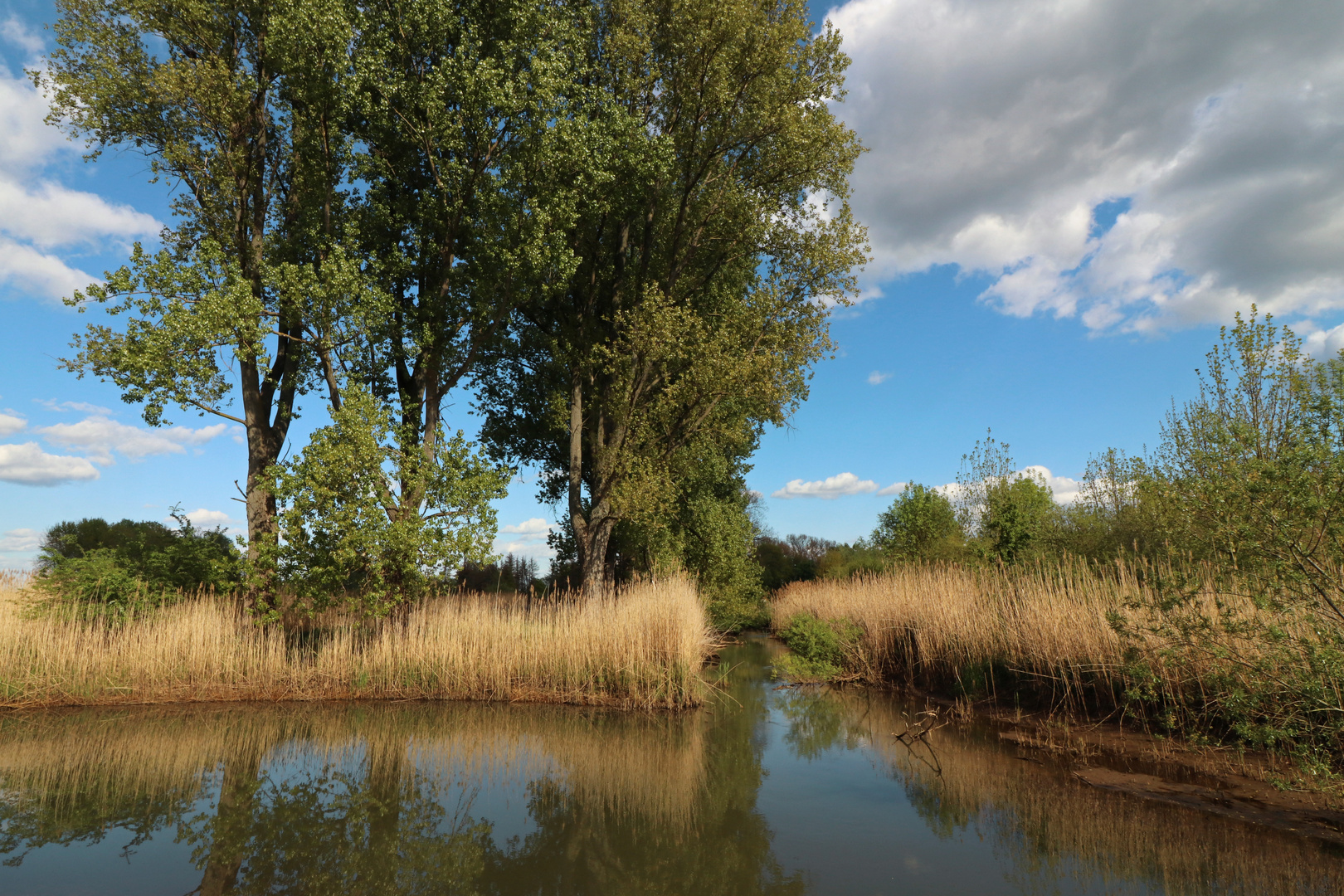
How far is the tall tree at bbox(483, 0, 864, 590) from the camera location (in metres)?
17.1

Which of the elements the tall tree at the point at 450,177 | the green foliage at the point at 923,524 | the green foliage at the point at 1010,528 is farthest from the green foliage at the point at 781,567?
the tall tree at the point at 450,177

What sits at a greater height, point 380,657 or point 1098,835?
point 380,657

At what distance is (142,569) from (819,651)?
16.6m

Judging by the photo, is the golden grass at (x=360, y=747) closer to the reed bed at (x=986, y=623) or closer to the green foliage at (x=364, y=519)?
the green foliage at (x=364, y=519)

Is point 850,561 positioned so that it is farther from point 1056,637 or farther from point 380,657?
point 380,657

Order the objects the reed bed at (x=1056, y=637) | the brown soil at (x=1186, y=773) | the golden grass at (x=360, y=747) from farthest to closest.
Result: the reed bed at (x=1056, y=637) → the golden grass at (x=360, y=747) → the brown soil at (x=1186, y=773)

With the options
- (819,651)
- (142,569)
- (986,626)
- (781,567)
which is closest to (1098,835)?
(986,626)

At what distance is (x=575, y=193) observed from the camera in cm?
1595

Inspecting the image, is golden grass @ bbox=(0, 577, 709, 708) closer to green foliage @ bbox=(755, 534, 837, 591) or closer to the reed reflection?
the reed reflection

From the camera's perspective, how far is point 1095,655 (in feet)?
34.1

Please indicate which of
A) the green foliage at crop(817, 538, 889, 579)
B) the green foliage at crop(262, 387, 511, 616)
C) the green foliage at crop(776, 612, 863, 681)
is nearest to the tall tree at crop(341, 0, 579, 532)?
the green foliage at crop(262, 387, 511, 616)

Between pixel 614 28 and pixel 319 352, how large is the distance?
1136 centimetres

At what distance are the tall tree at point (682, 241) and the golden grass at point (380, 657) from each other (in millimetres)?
→ 4394

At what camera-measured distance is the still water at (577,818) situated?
5.57m
